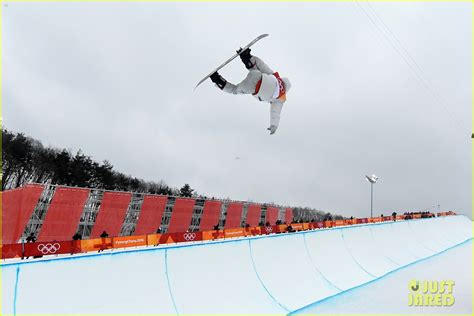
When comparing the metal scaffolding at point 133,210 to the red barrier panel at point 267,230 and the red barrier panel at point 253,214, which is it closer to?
the red barrier panel at point 267,230

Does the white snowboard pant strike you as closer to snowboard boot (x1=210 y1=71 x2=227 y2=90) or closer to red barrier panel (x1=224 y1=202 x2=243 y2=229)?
snowboard boot (x1=210 y1=71 x2=227 y2=90)

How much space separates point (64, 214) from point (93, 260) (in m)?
13.5

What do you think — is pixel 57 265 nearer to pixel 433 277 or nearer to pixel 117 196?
pixel 433 277

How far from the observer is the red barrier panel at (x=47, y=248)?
33.2ft

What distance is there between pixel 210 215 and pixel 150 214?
5.68 metres

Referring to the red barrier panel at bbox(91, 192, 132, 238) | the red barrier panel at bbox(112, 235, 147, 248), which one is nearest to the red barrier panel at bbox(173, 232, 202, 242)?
the red barrier panel at bbox(112, 235, 147, 248)

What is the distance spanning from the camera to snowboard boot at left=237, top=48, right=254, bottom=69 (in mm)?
6680

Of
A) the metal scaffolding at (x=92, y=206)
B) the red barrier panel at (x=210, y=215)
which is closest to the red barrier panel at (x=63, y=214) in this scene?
the metal scaffolding at (x=92, y=206)

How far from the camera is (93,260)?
19.8 ft

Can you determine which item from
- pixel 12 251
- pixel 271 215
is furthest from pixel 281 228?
pixel 271 215

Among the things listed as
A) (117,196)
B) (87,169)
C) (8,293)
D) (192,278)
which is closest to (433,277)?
(192,278)

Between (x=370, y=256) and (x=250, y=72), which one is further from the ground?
(x=250, y=72)

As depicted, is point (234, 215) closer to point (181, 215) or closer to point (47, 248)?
point (181, 215)

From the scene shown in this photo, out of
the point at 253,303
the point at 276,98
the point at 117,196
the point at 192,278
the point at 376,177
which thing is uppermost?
the point at 376,177
